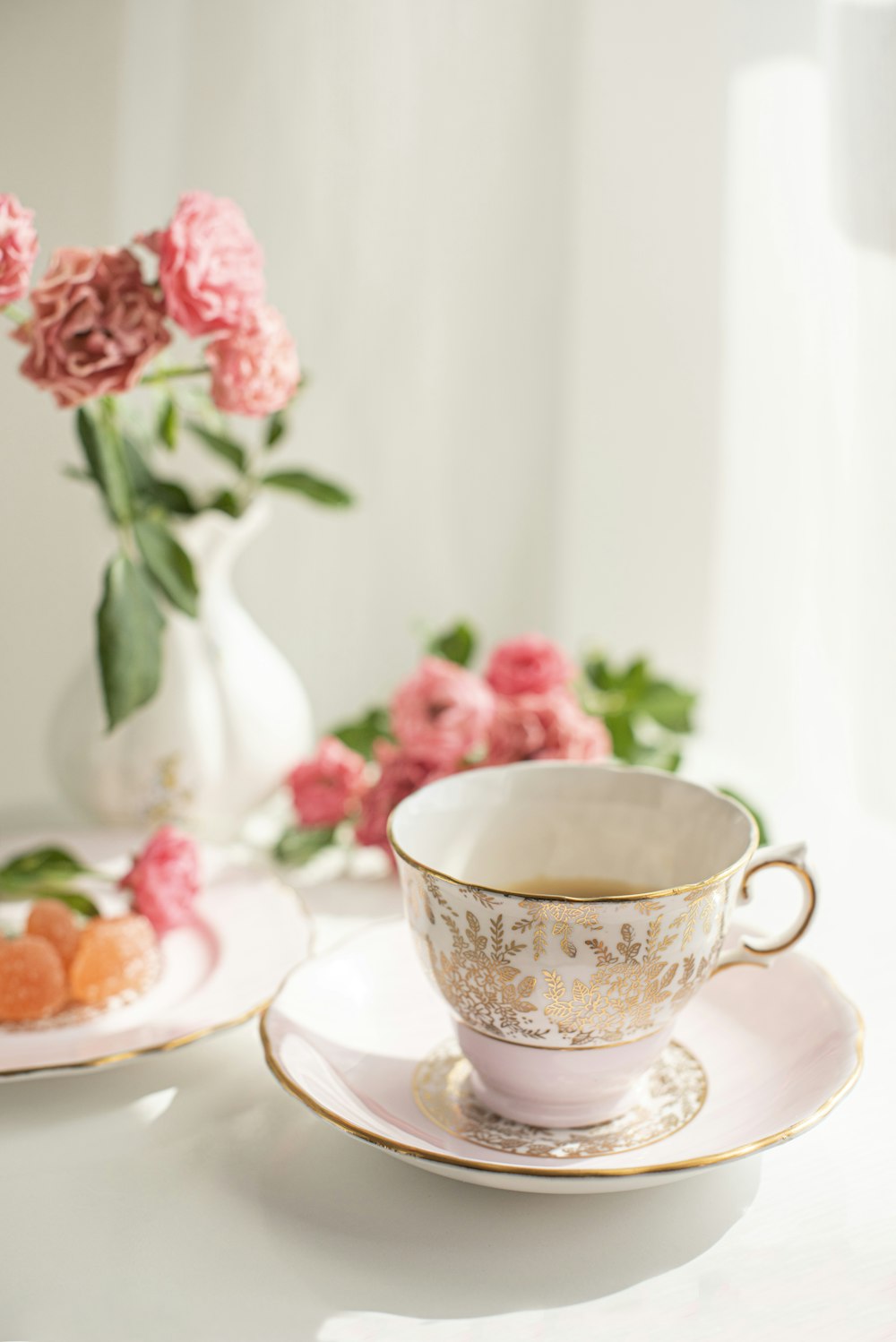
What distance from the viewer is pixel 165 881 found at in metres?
0.71

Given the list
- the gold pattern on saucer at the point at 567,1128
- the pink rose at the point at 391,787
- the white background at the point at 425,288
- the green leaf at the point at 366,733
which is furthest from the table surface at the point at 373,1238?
the white background at the point at 425,288

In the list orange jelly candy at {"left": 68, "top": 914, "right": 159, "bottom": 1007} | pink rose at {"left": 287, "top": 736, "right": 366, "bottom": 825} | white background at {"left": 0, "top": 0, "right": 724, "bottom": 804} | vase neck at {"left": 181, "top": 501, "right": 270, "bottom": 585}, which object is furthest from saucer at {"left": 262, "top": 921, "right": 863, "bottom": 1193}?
white background at {"left": 0, "top": 0, "right": 724, "bottom": 804}

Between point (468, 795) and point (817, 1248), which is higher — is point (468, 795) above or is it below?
above

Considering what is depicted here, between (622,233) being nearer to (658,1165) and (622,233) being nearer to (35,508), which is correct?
(35,508)

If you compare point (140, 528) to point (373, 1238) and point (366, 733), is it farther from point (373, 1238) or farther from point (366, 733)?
point (373, 1238)

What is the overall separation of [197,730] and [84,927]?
193 mm

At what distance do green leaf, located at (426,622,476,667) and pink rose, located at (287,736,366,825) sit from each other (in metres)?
0.13

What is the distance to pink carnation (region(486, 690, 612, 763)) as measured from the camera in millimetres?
796

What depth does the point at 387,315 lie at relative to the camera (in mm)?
1102

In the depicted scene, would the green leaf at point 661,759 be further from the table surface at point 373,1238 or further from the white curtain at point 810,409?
the table surface at point 373,1238

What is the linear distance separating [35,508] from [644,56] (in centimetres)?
68

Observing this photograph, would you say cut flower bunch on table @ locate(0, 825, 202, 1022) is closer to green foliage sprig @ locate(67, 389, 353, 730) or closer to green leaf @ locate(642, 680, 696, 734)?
green foliage sprig @ locate(67, 389, 353, 730)

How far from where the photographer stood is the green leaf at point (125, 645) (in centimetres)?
65

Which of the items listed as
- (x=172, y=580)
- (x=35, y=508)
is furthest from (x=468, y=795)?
(x=35, y=508)
